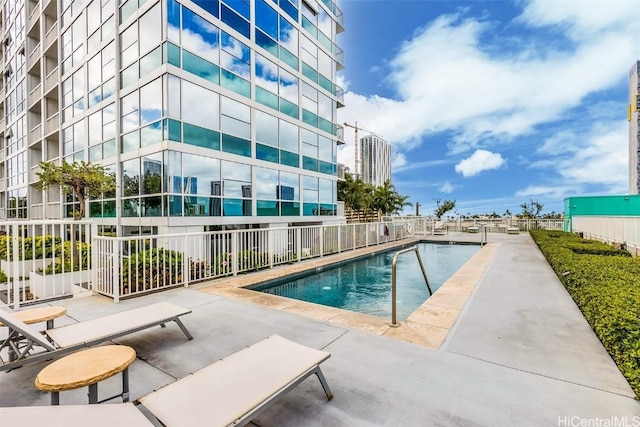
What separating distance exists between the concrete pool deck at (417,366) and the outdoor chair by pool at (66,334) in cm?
27

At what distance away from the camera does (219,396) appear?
1.83 meters

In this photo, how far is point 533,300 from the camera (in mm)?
5004

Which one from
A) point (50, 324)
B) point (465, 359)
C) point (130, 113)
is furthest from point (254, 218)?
point (465, 359)

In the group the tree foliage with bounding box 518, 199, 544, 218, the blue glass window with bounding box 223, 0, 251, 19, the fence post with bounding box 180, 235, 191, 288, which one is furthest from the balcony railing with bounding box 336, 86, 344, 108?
the tree foliage with bounding box 518, 199, 544, 218

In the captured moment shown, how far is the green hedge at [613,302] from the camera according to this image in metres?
2.42

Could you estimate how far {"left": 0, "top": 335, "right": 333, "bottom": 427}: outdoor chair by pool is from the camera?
148 centimetres

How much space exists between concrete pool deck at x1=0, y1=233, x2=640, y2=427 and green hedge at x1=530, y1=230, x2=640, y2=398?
16 centimetres

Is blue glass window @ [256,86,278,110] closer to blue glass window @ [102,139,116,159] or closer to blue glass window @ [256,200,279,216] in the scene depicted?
blue glass window @ [256,200,279,216]

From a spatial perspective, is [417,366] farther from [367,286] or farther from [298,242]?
[298,242]

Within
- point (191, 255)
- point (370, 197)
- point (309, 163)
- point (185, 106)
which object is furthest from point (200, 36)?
point (370, 197)

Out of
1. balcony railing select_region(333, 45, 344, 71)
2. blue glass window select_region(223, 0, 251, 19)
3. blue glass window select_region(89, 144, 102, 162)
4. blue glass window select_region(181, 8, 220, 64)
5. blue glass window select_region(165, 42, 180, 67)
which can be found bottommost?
blue glass window select_region(89, 144, 102, 162)

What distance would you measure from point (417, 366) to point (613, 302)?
86.4 inches

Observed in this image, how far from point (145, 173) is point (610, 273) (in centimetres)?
1192

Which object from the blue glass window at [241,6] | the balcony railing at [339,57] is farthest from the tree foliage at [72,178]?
the balcony railing at [339,57]
